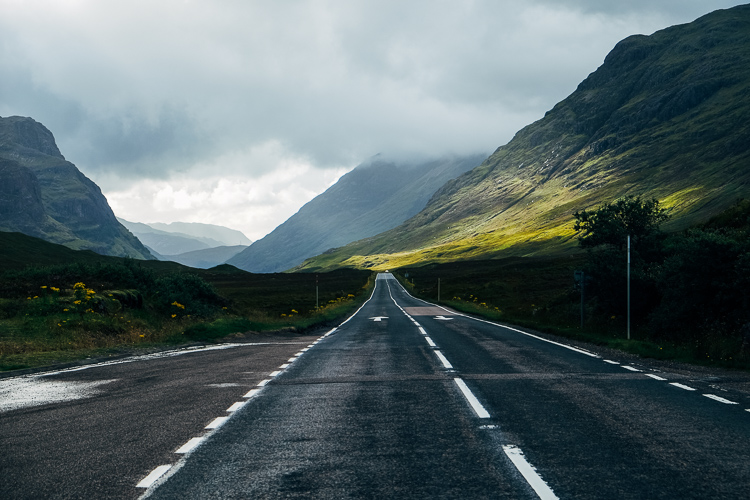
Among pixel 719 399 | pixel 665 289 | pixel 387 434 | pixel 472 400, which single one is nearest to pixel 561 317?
pixel 665 289

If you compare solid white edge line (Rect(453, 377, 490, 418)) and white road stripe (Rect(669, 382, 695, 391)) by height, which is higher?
white road stripe (Rect(669, 382, 695, 391))

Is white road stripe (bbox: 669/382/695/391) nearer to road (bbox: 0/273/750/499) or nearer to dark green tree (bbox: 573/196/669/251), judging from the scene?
road (bbox: 0/273/750/499)

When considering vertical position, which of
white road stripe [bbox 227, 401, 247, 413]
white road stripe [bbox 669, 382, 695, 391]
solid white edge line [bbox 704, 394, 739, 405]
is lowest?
white road stripe [bbox 227, 401, 247, 413]

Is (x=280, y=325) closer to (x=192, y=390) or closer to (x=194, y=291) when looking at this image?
(x=194, y=291)

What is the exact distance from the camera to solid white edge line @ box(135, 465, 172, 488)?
5.14 metres

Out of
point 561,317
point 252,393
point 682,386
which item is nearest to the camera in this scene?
point 252,393

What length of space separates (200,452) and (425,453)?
2.54 meters

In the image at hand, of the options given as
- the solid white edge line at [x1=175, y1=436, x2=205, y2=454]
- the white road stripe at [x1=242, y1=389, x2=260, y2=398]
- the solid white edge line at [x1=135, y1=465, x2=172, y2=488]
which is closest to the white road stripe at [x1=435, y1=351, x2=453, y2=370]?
the white road stripe at [x1=242, y1=389, x2=260, y2=398]

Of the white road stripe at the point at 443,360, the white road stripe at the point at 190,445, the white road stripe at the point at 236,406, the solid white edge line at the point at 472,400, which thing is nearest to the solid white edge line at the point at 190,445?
the white road stripe at the point at 190,445

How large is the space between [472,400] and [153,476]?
533cm

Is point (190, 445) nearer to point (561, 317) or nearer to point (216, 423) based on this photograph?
point (216, 423)

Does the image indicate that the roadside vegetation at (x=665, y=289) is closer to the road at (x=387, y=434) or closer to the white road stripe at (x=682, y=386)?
the white road stripe at (x=682, y=386)

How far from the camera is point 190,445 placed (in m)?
6.47

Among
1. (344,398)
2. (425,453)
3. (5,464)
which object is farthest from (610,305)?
(5,464)
